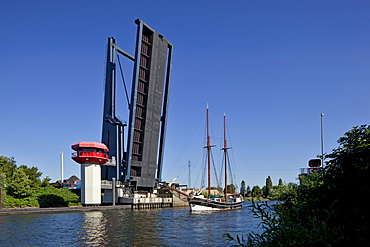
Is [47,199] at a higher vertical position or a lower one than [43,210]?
higher

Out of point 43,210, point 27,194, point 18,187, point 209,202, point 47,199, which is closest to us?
point 43,210

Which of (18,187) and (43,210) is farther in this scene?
(18,187)

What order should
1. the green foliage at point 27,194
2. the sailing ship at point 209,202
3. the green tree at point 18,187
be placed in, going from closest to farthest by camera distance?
1. the green foliage at point 27,194
2. the green tree at point 18,187
3. the sailing ship at point 209,202

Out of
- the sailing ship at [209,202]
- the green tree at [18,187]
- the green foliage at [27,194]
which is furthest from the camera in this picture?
the sailing ship at [209,202]

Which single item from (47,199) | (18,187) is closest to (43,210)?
(18,187)

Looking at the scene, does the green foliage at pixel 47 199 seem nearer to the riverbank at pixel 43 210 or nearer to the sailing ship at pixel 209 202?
the riverbank at pixel 43 210

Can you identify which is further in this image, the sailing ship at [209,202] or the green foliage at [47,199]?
the sailing ship at [209,202]

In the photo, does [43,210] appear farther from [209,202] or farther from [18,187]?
[209,202]

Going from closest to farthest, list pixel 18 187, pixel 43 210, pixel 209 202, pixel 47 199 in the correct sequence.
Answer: pixel 43 210, pixel 18 187, pixel 47 199, pixel 209 202

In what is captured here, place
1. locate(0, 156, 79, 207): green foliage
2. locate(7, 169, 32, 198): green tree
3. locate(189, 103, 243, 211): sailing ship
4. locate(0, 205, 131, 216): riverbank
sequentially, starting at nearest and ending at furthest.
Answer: locate(0, 205, 131, 216): riverbank
locate(0, 156, 79, 207): green foliage
locate(7, 169, 32, 198): green tree
locate(189, 103, 243, 211): sailing ship

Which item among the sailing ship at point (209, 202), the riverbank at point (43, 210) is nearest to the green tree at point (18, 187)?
the riverbank at point (43, 210)

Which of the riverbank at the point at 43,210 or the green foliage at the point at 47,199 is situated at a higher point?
the green foliage at the point at 47,199

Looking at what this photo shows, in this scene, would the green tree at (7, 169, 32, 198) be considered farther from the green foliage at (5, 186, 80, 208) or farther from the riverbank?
the riverbank

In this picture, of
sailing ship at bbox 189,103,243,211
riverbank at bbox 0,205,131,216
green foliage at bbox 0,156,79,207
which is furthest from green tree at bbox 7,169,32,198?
sailing ship at bbox 189,103,243,211
